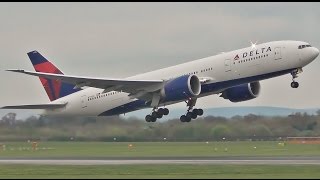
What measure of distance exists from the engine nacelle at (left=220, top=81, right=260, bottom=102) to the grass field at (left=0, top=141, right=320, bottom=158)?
170 inches

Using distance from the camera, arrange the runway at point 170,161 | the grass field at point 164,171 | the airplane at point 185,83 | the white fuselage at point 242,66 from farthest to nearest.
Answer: the airplane at point 185,83
the white fuselage at point 242,66
the runway at point 170,161
the grass field at point 164,171

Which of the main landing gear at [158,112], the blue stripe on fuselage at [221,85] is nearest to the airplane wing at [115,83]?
the main landing gear at [158,112]

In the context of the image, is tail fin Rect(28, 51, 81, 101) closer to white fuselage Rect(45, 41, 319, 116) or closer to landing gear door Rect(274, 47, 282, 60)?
white fuselage Rect(45, 41, 319, 116)

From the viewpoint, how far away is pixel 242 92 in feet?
227

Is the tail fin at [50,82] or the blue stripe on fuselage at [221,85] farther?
the tail fin at [50,82]

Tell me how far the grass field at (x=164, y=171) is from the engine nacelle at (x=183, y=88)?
14.0 m

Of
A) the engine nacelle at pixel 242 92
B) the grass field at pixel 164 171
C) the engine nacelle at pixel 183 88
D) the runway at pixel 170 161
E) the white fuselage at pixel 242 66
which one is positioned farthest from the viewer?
the engine nacelle at pixel 242 92

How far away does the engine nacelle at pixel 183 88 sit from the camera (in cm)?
6369

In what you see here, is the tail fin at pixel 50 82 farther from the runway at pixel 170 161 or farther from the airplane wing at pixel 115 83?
the runway at pixel 170 161

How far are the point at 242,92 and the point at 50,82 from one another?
18083 millimetres

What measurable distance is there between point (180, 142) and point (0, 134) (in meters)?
18.5

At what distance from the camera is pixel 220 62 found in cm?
6381

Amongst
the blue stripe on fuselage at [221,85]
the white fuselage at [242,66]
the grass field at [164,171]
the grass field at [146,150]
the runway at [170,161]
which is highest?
the white fuselage at [242,66]

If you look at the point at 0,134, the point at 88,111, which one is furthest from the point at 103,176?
the point at 0,134
